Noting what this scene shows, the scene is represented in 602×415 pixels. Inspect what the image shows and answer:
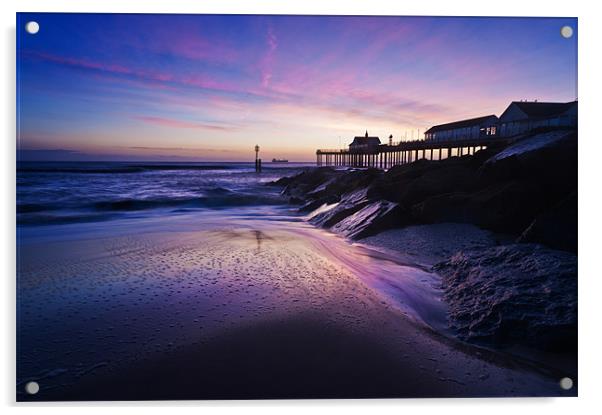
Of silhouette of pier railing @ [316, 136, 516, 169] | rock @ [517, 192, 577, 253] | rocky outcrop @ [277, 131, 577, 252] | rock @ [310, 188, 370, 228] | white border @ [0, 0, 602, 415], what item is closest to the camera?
white border @ [0, 0, 602, 415]

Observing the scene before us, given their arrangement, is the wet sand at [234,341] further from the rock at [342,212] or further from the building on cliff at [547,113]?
the rock at [342,212]

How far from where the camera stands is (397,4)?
300 centimetres

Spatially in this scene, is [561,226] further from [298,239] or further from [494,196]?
[298,239]

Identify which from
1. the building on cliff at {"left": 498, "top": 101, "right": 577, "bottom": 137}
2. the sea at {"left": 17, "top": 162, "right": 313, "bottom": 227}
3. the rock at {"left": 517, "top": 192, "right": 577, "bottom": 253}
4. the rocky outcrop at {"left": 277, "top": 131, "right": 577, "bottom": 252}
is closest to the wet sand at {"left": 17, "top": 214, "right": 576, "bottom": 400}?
the sea at {"left": 17, "top": 162, "right": 313, "bottom": 227}

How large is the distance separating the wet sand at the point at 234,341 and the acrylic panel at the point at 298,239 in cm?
1

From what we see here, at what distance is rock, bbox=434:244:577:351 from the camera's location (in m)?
2.29

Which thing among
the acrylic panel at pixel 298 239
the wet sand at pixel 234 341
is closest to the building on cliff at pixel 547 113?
the acrylic panel at pixel 298 239

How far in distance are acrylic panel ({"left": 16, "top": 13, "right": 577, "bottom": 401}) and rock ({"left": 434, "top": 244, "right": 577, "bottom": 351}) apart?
0.5 inches

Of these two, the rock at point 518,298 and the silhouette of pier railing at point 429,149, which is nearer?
the rock at point 518,298

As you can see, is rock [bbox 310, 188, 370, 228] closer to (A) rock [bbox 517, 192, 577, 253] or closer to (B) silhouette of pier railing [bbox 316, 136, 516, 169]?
(B) silhouette of pier railing [bbox 316, 136, 516, 169]

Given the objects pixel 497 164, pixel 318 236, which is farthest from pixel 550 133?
pixel 318 236

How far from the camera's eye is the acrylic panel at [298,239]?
7.32ft
